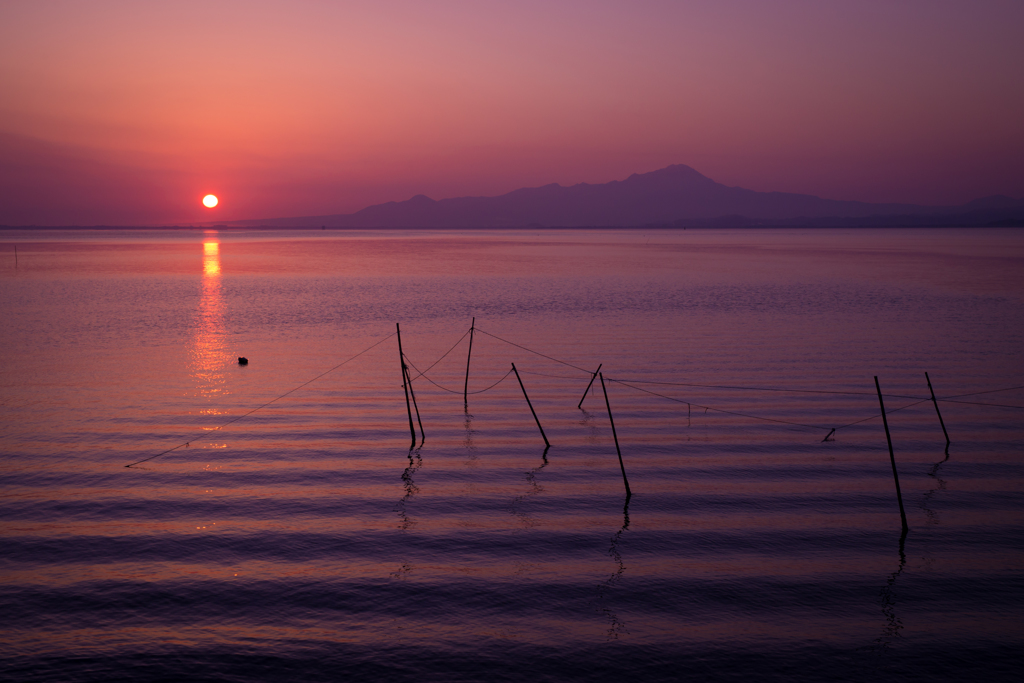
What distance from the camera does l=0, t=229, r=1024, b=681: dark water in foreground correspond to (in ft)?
31.0

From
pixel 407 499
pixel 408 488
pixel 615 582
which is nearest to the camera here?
pixel 615 582

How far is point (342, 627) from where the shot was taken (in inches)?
388

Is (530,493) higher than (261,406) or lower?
lower

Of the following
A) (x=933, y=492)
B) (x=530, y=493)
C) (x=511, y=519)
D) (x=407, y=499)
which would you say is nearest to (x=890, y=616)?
(x=933, y=492)

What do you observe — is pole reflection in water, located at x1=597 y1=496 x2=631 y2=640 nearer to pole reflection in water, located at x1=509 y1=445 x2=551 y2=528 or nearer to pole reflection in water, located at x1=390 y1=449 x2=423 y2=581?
pole reflection in water, located at x1=509 y1=445 x2=551 y2=528

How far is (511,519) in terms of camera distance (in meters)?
13.4

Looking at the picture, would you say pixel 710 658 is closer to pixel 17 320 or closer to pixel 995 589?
pixel 995 589

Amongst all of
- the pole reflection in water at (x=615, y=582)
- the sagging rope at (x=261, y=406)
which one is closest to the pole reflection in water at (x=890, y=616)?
the pole reflection in water at (x=615, y=582)

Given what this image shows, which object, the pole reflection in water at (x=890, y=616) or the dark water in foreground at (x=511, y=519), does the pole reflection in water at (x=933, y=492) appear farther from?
the pole reflection in water at (x=890, y=616)

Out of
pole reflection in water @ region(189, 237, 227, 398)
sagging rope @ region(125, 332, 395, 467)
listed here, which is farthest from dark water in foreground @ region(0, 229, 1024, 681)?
pole reflection in water @ region(189, 237, 227, 398)

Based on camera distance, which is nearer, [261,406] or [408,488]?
[408,488]

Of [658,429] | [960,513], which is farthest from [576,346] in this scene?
[960,513]

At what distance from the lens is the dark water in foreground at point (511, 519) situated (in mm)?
9453

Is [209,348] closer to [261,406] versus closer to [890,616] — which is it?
[261,406]
